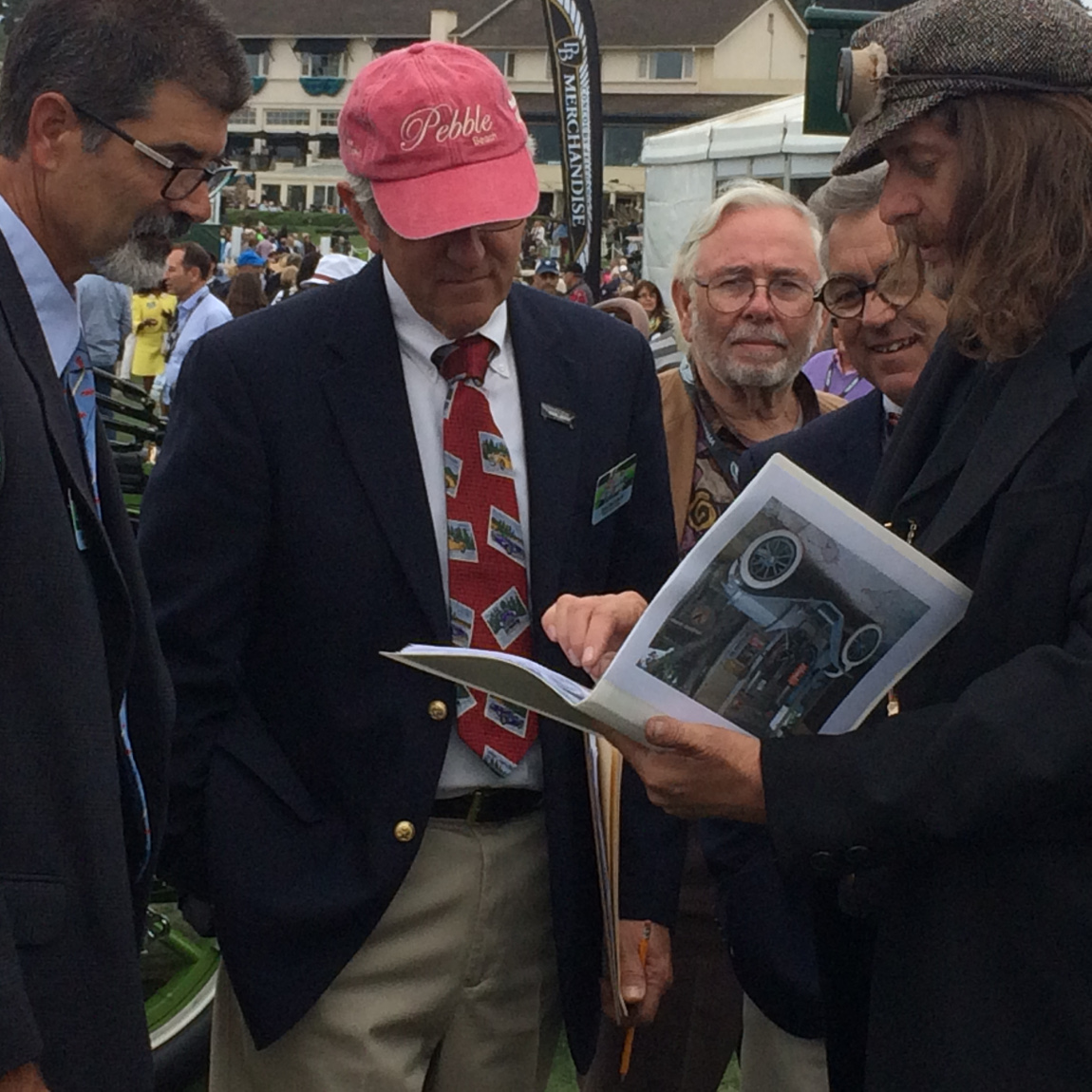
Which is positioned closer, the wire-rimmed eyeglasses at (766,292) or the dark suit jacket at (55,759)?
the dark suit jacket at (55,759)

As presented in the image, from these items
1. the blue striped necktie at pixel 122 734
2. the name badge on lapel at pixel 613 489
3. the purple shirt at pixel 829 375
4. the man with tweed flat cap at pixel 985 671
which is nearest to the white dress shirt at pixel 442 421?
the name badge on lapel at pixel 613 489

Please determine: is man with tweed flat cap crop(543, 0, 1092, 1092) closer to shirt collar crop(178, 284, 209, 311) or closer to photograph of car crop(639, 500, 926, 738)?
photograph of car crop(639, 500, 926, 738)

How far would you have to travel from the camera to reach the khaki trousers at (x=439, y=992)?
2.47 meters

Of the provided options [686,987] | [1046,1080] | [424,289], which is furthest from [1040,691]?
[686,987]

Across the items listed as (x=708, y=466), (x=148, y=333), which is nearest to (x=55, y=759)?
(x=708, y=466)

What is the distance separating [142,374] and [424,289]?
40.6 feet

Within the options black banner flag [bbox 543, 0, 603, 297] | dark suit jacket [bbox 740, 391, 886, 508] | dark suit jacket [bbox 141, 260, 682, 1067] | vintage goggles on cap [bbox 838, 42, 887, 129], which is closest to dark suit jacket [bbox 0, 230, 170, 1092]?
dark suit jacket [bbox 141, 260, 682, 1067]

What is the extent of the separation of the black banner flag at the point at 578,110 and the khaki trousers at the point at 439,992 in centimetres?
1038

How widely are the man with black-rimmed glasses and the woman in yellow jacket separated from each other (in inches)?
483

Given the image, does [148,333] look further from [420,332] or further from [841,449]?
[841,449]

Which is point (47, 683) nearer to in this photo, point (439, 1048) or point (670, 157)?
point (439, 1048)

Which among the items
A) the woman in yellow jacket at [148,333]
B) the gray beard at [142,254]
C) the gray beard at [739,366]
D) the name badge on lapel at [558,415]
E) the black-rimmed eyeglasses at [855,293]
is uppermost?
the gray beard at [142,254]

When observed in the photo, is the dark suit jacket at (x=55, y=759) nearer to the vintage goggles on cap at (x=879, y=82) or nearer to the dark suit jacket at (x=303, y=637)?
the dark suit jacket at (x=303, y=637)

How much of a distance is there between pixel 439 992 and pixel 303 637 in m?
0.61
